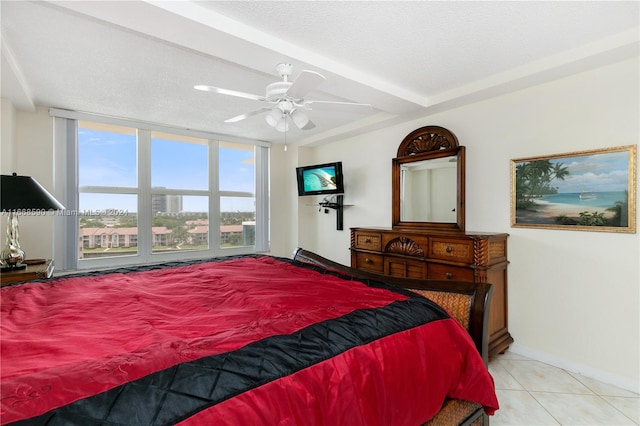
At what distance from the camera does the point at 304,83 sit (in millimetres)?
1888

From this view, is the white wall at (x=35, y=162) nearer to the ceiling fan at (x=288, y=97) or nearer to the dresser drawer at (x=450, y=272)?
the ceiling fan at (x=288, y=97)

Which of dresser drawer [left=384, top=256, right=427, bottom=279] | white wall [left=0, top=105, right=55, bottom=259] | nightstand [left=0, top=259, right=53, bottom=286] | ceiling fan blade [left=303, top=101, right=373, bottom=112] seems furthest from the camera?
white wall [left=0, top=105, right=55, bottom=259]

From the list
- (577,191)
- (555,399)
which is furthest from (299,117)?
(555,399)

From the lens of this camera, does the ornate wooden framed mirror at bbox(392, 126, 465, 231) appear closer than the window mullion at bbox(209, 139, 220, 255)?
Yes

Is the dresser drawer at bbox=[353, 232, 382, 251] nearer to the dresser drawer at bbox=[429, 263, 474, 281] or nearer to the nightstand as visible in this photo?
the dresser drawer at bbox=[429, 263, 474, 281]

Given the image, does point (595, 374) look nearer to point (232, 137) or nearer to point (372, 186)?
point (372, 186)

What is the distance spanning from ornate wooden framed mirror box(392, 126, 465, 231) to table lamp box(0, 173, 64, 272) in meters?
3.49

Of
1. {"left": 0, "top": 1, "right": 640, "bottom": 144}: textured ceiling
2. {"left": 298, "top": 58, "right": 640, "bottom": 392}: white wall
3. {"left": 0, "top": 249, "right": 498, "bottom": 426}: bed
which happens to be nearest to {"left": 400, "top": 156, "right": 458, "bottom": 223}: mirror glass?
{"left": 298, "top": 58, "right": 640, "bottom": 392}: white wall

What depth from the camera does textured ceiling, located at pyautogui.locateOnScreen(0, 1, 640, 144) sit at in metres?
1.85

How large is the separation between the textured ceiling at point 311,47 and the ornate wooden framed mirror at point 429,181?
0.47m

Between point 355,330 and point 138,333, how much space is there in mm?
838

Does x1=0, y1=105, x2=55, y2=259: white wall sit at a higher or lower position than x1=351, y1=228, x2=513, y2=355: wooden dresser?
higher

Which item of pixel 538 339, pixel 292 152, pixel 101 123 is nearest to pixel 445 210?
pixel 538 339

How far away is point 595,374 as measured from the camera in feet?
8.09
